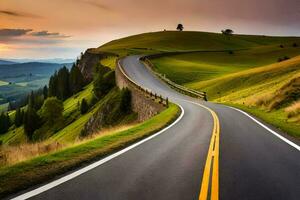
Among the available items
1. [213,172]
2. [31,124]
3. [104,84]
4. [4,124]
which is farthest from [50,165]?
[4,124]

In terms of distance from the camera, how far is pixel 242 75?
182 ft

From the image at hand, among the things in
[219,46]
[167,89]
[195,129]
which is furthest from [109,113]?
[219,46]

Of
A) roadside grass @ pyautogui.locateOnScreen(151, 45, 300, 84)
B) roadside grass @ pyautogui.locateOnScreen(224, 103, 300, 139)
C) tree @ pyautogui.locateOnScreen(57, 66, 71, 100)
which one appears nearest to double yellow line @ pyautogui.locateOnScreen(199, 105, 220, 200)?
roadside grass @ pyautogui.locateOnScreen(224, 103, 300, 139)

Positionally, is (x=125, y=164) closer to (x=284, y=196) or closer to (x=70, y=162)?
(x=70, y=162)

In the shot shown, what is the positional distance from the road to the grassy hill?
4.62m

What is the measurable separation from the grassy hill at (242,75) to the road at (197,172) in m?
4.62

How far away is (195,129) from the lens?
1984 centimetres

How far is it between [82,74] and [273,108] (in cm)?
10368

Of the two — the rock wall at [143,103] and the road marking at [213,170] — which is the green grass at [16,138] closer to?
the rock wall at [143,103]

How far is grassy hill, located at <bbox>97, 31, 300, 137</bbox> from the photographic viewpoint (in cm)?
2861

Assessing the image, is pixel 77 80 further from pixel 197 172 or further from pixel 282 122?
pixel 197 172

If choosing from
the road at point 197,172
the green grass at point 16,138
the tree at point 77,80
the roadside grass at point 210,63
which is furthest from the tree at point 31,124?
the road at point 197,172

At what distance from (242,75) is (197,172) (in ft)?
156

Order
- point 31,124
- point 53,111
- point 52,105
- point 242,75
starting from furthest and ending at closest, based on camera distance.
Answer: point 31,124, point 52,105, point 53,111, point 242,75
